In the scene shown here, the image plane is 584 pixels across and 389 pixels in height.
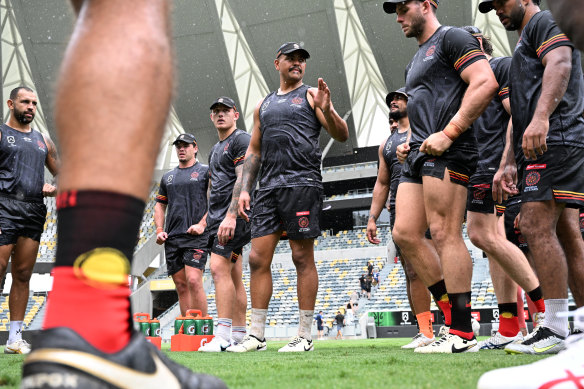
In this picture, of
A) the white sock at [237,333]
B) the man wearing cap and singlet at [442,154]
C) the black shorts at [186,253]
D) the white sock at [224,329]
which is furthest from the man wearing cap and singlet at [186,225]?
the man wearing cap and singlet at [442,154]

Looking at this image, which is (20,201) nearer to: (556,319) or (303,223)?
(303,223)

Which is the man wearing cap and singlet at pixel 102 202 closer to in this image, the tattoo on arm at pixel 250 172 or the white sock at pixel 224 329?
the tattoo on arm at pixel 250 172

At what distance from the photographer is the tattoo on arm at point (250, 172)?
210 inches

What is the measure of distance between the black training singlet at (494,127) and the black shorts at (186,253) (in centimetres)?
333

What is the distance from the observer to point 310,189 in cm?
498

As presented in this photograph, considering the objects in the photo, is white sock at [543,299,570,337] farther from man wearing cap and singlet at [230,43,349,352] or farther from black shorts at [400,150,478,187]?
man wearing cap and singlet at [230,43,349,352]

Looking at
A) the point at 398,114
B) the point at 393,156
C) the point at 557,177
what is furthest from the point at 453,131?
the point at 398,114

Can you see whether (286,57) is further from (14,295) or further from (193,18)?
(193,18)

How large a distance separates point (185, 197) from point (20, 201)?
82.5 inches

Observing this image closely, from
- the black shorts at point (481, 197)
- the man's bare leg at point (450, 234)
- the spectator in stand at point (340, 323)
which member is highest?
the black shorts at point (481, 197)

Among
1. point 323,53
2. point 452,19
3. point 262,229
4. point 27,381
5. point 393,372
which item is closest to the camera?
point 27,381

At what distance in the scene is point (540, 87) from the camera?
3.62 meters

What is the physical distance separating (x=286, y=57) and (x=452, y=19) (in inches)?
972

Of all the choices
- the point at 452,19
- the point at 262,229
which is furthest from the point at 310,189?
the point at 452,19
